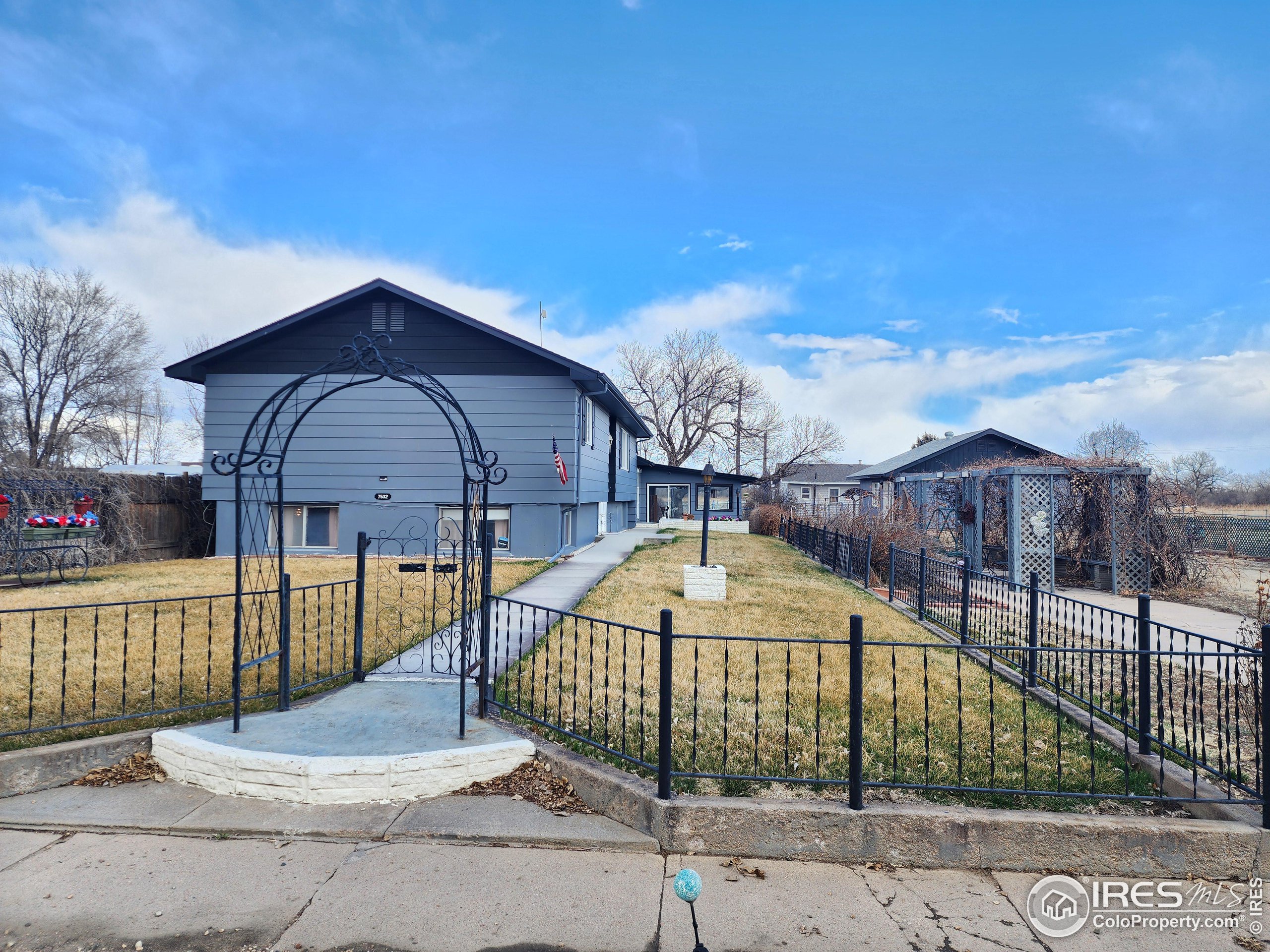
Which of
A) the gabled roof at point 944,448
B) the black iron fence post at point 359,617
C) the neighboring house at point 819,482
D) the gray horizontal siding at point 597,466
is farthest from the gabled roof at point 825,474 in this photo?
the black iron fence post at point 359,617

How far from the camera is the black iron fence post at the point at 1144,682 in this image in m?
4.50

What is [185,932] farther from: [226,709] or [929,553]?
[929,553]

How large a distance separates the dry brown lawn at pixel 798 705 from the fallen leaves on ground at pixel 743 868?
0.43 m

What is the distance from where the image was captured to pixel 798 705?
5.79 m

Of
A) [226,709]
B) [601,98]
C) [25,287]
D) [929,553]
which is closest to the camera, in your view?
[226,709]

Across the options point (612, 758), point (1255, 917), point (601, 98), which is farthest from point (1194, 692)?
point (601, 98)

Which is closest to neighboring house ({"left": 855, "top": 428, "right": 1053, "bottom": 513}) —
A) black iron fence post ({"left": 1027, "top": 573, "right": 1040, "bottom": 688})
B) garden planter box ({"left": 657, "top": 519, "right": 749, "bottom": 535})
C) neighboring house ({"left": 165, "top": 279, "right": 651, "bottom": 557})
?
garden planter box ({"left": 657, "top": 519, "right": 749, "bottom": 535})

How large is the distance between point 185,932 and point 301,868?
22.3 inches

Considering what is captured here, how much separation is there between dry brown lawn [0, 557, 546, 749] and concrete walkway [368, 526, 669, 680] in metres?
0.31

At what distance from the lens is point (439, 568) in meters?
6.66

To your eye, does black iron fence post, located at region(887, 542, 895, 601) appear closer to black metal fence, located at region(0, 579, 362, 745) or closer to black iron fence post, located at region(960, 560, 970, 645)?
black iron fence post, located at region(960, 560, 970, 645)

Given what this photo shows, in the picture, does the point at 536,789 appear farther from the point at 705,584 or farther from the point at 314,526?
the point at 314,526

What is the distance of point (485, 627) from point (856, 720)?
2630mm

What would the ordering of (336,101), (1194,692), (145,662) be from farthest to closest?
(336,101)
(145,662)
(1194,692)
